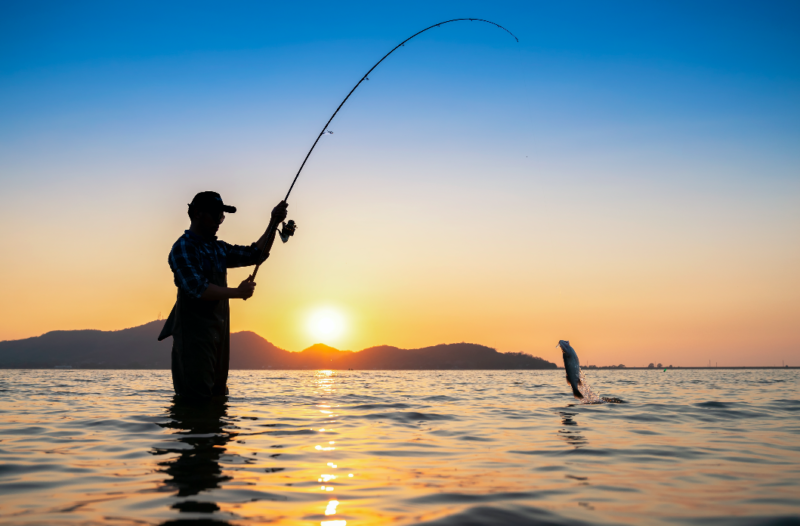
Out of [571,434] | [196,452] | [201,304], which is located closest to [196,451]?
[196,452]

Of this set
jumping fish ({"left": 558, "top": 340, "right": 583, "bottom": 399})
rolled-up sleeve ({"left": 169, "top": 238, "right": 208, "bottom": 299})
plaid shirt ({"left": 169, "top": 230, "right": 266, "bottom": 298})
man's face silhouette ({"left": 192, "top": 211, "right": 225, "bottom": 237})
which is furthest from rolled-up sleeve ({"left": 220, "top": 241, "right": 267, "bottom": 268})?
jumping fish ({"left": 558, "top": 340, "right": 583, "bottom": 399})

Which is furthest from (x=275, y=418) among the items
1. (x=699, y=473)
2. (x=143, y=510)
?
(x=699, y=473)

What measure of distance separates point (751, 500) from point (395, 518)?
2.48m

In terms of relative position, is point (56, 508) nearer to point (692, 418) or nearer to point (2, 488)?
point (2, 488)

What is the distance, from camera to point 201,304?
21.5 feet

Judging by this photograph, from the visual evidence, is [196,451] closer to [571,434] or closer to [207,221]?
[207,221]

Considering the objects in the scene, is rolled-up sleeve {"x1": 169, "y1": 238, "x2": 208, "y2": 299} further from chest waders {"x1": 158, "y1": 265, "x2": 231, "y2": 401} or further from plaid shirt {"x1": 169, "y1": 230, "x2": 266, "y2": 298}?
chest waders {"x1": 158, "y1": 265, "x2": 231, "y2": 401}

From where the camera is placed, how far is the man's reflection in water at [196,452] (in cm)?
321

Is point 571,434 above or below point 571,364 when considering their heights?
below

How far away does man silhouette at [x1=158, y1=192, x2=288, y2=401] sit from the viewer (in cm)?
635

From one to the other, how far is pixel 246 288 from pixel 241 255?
3.17ft

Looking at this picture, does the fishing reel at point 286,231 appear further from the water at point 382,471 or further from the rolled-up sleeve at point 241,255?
the water at point 382,471

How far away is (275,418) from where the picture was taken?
7840 millimetres

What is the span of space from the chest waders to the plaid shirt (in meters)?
0.14
